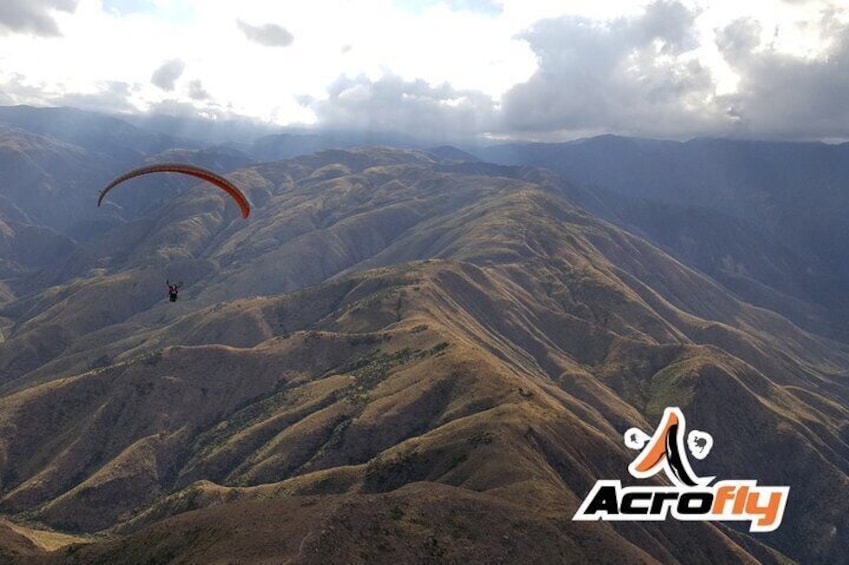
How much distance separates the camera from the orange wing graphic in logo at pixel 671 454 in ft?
213

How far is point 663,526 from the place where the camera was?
501 ft

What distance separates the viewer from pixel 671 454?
73188 millimetres

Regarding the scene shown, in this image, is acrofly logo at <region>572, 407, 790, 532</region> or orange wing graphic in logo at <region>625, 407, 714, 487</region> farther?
orange wing graphic in logo at <region>625, 407, 714, 487</region>

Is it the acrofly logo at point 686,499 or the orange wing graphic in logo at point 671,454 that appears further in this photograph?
the orange wing graphic in logo at point 671,454

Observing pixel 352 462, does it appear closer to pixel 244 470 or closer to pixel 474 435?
pixel 244 470

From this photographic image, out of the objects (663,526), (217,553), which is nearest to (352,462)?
(663,526)

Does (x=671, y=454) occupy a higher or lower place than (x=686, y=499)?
lower

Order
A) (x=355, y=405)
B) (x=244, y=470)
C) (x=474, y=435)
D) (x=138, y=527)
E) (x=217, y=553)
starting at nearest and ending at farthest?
1. (x=217, y=553)
2. (x=474, y=435)
3. (x=138, y=527)
4. (x=244, y=470)
5. (x=355, y=405)

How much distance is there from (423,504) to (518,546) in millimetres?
14989

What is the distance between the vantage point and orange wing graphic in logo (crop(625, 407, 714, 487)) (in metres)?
64.9

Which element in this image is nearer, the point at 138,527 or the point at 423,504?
the point at 423,504

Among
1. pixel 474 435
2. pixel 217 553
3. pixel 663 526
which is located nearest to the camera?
pixel 217 553

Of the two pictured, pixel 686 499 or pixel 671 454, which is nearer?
pixel 686 499

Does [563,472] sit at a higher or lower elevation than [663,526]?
higher
